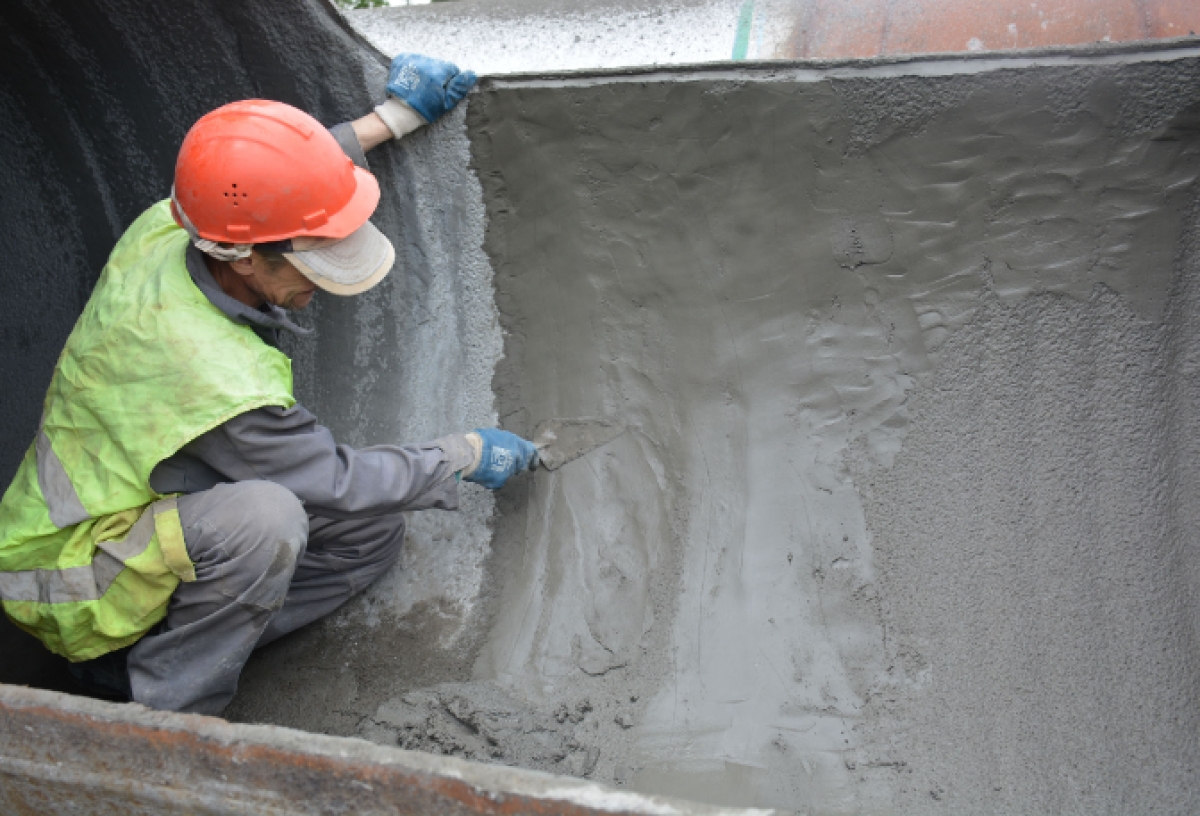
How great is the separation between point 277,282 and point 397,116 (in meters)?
0.81

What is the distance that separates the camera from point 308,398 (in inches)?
99.8

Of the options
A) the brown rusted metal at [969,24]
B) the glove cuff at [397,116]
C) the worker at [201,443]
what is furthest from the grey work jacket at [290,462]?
the brown rusted metal at [969,24]

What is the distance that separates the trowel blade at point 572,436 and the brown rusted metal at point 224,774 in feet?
3.85

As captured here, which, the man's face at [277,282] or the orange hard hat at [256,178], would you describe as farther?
the man's face at [277,282]

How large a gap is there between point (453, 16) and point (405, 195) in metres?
0.94

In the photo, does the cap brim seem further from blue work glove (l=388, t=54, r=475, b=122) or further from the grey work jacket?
blue work glove (l=388, t=54, r=475, b=122)

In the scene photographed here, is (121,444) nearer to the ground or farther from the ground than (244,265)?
nearer to the ground

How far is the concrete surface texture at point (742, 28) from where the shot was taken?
2.40 meters

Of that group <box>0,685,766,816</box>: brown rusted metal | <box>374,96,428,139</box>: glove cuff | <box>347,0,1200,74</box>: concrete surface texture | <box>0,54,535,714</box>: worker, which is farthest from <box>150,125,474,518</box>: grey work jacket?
<box>347,0,1200,74</box>: concrete surface texture

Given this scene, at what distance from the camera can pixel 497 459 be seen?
2023mm

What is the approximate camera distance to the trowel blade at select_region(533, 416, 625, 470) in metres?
2.36

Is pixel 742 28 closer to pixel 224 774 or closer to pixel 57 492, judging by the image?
pixel 57 492

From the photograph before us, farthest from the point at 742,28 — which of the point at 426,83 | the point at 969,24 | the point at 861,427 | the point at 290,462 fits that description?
the point at 290,462

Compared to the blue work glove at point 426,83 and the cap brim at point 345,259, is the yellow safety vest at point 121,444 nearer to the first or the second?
the cap brim at point 345,259
